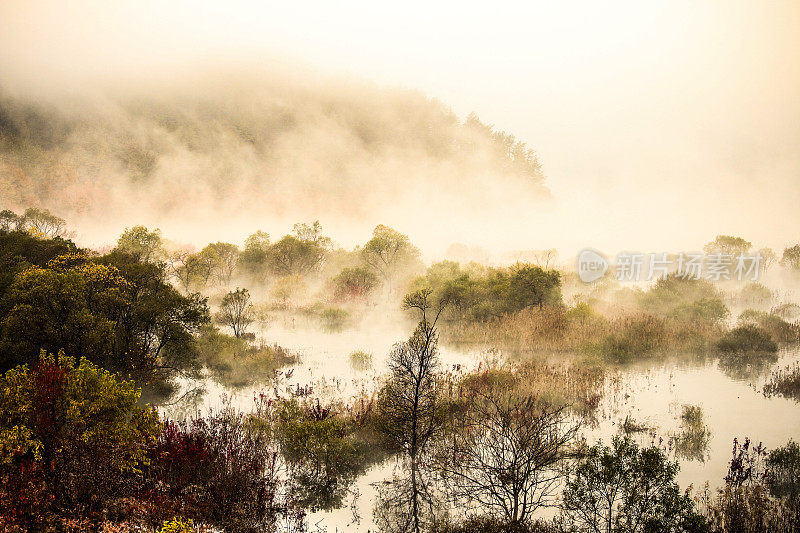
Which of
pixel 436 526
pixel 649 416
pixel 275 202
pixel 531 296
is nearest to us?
pixel 436 526

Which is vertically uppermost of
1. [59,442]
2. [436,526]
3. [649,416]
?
[649,416]

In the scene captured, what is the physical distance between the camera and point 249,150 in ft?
214

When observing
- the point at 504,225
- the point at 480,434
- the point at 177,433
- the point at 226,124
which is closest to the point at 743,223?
the point at 504,225

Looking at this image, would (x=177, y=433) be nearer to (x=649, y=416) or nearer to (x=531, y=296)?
(x=649, y=416)

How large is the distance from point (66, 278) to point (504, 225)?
1879 inches

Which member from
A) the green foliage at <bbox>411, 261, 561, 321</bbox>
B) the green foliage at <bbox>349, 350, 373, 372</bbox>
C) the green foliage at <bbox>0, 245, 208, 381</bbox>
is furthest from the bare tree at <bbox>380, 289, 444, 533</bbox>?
the green foliage at <bbox>411, 261, 561, 321</bbox>

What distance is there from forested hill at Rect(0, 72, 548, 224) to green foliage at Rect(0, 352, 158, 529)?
165 feet

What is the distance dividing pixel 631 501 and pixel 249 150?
67.1 meters

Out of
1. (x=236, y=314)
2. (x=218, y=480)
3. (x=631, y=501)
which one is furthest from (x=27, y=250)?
(x=631, y=501)

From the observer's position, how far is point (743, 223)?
38031 mm

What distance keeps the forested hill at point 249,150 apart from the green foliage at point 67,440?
5024cm

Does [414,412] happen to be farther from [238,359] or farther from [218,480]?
[238,359]

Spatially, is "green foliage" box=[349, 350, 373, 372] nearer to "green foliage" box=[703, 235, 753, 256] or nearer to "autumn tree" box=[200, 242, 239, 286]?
"autumn tree" box=[200, 242, 239, 286]

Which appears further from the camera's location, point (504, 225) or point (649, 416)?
point (504, 225)
